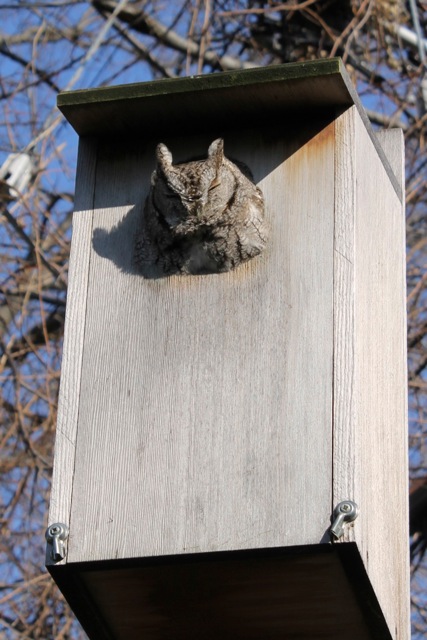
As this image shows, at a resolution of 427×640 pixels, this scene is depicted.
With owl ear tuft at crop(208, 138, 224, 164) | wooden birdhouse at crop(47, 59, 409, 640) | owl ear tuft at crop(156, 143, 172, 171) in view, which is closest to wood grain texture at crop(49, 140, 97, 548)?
wooden birdhouse at crop(47, 59, 409, 640)

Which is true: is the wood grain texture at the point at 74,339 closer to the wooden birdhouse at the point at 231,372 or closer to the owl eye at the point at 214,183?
the wooden birdhouse at the point at 231,372

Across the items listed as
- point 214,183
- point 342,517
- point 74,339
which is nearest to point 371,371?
point 342,517

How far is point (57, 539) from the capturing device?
3061 mm

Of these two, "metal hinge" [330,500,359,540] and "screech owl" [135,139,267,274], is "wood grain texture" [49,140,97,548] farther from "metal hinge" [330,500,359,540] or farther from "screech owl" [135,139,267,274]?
"metal hinge" [330,500,359,540]

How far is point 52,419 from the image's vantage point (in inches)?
209

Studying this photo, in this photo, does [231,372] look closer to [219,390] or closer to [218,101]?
[219,390]

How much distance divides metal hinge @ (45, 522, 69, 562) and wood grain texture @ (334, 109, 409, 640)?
1.80 ft

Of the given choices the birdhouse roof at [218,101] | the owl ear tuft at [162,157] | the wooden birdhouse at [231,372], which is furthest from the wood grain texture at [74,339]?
the owl ear tuft at [162,157]

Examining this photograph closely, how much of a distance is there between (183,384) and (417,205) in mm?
2759

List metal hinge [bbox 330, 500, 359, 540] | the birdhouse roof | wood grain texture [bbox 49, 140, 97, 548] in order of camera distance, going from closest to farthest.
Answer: metal hinge [bbox 330, 500, 359, 540], wood grain texture [bbox 49, 140, 97, 548], the birdhouse roof

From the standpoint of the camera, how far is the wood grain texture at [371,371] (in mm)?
2996

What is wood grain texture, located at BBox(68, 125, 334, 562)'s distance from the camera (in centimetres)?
299

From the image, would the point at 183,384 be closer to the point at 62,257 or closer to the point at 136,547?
the point at 136,547

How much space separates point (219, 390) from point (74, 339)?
37 cm
